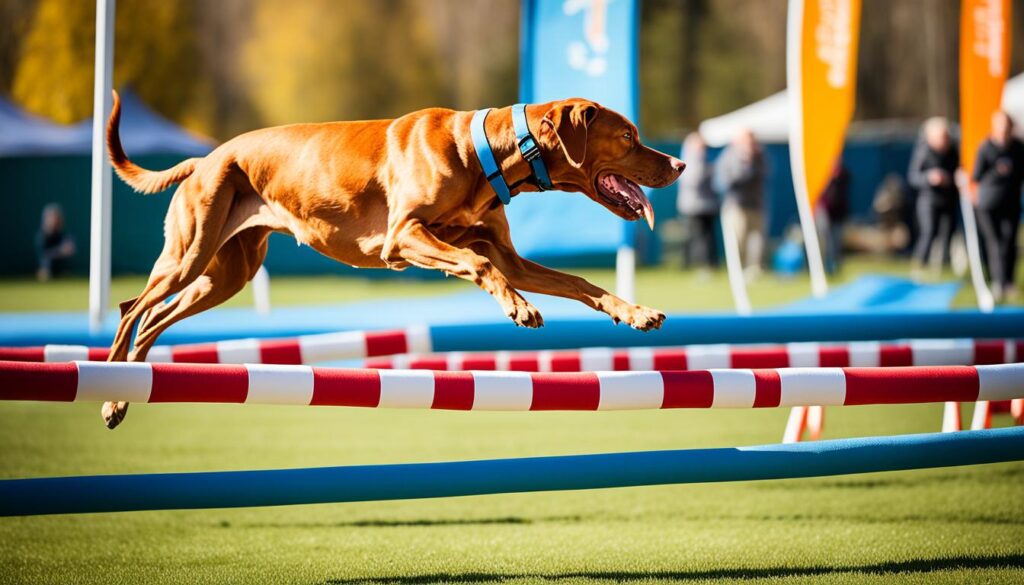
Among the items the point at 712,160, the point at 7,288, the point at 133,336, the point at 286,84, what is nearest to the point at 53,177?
the point at 7,288

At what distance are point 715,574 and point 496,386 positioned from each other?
114cm

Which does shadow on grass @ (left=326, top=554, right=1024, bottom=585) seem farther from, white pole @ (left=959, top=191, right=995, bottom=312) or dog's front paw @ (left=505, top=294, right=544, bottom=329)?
white pole @ (left=959, top=191, right=995, bottom=312)

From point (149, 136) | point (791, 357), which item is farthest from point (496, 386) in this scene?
point (149, 136)

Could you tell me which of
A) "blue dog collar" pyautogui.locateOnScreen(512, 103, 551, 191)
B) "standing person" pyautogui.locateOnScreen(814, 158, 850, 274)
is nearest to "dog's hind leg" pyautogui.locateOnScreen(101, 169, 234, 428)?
"blue dog collar" pyautogui.locateOnScreen(512, 103, 551, 191)

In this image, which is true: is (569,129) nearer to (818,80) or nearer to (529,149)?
(529,149)

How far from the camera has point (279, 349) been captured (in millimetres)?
5102

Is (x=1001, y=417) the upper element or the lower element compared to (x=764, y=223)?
lower

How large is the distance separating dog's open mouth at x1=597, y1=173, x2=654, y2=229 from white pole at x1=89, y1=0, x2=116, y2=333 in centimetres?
287

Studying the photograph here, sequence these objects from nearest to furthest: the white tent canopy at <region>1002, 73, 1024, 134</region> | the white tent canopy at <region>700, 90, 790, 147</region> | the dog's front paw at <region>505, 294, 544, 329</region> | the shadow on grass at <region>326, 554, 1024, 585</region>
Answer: the dog's front paw at <region>505, 294, 544, 329</region>, the shadow on grass at <region>326, 554, 1024, 585</region>, the white tent canopy at <region>1002, 73, 1024, 134</region>, the white tent canopy at <region>700, 90, 790, 147</region>

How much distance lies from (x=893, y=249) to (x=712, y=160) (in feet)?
12.6

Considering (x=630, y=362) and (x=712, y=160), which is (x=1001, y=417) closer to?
(x=630, y=362)

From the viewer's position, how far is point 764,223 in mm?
16469

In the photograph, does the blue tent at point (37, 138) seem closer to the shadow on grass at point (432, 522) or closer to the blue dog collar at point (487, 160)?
the shadow on grass at point (432, 522)

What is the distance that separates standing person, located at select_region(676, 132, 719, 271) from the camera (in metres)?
16.6
